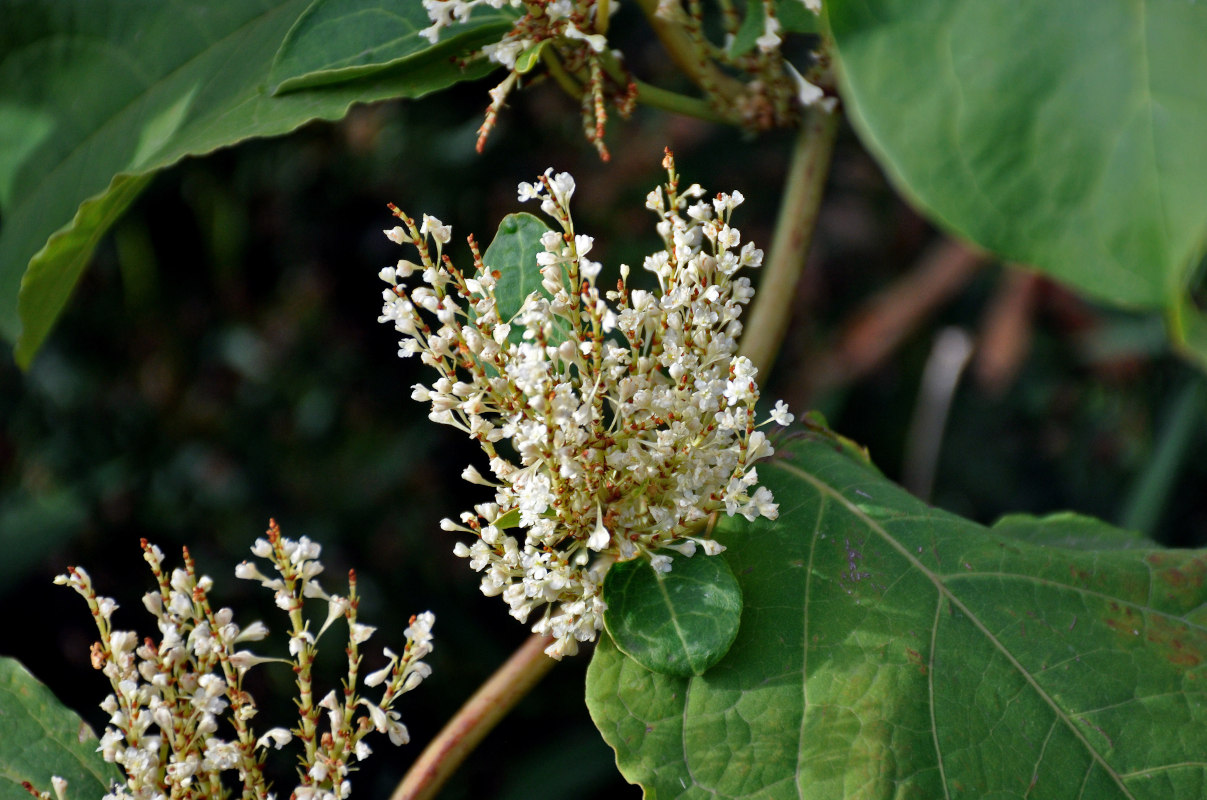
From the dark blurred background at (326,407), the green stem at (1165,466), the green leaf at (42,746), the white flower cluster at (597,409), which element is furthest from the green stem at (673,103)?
the green stem at (1165,466)

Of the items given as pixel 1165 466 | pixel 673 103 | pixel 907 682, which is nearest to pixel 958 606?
pixel 907 682

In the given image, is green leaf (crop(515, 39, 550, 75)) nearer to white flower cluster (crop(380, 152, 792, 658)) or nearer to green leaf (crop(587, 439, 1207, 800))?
white flower cluster (crop(380, 152, 792, 658))

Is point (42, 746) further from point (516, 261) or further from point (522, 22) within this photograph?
point (522, 22)

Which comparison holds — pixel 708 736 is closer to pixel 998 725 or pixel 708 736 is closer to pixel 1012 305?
pixel 998 725

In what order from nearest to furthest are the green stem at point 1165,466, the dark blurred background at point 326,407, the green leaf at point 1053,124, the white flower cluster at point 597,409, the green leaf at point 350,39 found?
1. the green leaf at point 1053,124
2. the white flower cluster at point 597,409
3. the green leaf at point 350,39
4. the dark blurred background at point 326,407
5. the green stem at point 1165,466

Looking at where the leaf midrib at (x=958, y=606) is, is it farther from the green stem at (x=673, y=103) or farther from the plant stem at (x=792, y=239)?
the green stem at (x=673, y=103)

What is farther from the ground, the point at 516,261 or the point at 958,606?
the point at 516,261

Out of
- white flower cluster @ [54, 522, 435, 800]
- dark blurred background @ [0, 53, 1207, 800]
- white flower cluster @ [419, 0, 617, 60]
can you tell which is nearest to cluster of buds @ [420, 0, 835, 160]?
white flower cluster @ [419, 0, 617, 60]
